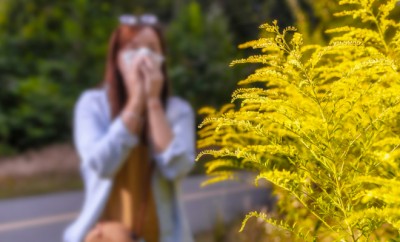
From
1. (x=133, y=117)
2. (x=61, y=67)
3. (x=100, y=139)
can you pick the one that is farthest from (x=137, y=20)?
(x=61, y=67)

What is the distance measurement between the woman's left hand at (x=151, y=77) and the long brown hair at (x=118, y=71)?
0.11 metres

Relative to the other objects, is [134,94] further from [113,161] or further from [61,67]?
[61,67]

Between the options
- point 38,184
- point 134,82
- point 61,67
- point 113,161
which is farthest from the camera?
point 61,67

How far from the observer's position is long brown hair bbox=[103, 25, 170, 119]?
3.53m

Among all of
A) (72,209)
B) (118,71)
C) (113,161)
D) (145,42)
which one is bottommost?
(113,161)

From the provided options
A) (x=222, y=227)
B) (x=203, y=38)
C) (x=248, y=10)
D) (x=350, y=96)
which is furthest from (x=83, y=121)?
(x=203, y=38)

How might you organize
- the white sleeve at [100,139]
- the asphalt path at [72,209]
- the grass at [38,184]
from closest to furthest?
1. the white sleeve at [100,139]
2. the asphalt path at [72,209]
3. the grass at [38,184]

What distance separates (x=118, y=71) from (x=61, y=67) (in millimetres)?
8873

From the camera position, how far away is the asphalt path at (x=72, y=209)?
23.3ft

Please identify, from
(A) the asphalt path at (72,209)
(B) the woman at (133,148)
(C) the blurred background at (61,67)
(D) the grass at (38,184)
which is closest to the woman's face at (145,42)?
(B) the woman at (133,148)

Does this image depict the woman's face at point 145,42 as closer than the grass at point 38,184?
Yes

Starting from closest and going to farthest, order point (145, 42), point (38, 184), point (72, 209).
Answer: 1. point (145, 42)
2. point (72, 209)
3. point (38, 184)

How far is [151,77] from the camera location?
3.48 metres

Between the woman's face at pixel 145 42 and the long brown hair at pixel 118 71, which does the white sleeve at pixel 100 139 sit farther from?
the woman's face at pixel 145 42
